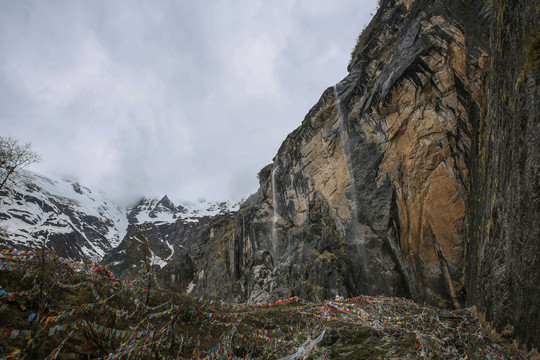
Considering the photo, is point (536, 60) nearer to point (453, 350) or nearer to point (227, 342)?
point (453, 350)

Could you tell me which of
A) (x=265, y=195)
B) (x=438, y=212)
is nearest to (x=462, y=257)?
(x=438, y=212)

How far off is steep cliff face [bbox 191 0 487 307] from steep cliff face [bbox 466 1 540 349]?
7480mm

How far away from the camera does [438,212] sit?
1509 centimetres

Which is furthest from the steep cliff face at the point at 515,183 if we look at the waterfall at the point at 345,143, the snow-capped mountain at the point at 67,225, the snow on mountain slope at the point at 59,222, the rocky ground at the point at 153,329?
the snow on mountain slope at the point at 59,222

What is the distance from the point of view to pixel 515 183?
5.77 metres

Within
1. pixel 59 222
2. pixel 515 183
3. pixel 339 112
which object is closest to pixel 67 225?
pixel 59 222

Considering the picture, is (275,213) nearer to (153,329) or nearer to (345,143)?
(345,143)

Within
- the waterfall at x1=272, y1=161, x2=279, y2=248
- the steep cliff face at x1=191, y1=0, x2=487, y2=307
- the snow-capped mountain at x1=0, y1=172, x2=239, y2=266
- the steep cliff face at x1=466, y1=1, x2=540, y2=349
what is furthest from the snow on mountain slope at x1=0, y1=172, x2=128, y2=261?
the steep cliff face at x1=466, y1=1, x2=540, y2=349

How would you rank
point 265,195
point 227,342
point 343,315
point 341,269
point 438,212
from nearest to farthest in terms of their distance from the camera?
1. point 227,342
2. point 343,315
3. point 438,212
4. point 341,269
5. point 265,195

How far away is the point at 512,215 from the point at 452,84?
1257 cm

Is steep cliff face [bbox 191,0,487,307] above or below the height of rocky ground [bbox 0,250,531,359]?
above

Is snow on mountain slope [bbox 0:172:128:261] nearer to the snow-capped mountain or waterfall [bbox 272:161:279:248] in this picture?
the snow-capped mountain

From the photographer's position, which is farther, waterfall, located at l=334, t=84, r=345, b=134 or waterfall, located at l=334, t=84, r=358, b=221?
waterfall, located at l=334, t=84, r=345, b=134

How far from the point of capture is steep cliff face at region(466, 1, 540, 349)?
16.0 feet
